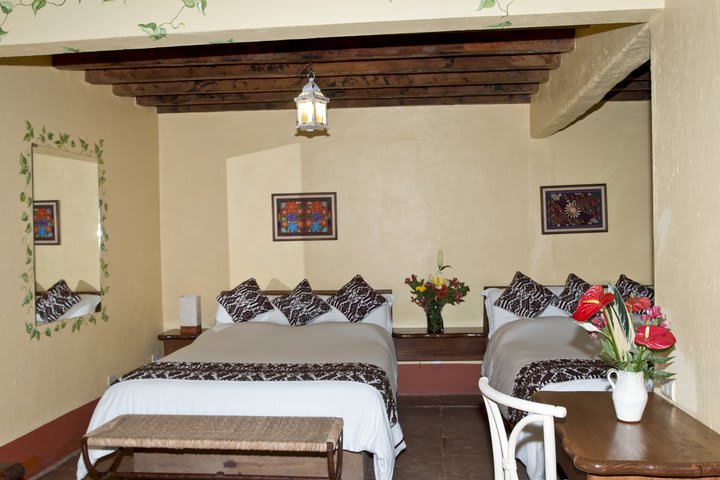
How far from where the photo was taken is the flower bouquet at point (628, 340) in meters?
2.31

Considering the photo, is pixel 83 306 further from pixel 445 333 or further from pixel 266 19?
pixel 266 19

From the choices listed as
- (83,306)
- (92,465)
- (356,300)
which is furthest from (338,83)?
(92,465)

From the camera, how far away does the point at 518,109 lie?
611 cm

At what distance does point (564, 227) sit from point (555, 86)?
1.54 meters

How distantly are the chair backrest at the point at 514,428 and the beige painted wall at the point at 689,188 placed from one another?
58 centimetres

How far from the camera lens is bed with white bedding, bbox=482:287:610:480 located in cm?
367

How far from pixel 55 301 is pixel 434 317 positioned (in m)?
3.00

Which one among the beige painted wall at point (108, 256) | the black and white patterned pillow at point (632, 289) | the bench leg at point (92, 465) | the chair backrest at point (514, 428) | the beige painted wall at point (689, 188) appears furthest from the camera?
the black and white patterned pillow at point (632, 289)

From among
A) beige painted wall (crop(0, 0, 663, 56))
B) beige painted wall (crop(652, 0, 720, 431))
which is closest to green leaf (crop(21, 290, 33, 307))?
beige painted wall (crop(0, 0, 663, 56))

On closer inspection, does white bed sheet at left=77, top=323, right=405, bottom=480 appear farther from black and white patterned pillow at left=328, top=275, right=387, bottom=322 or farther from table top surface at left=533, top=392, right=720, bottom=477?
black and white patterned pillow at left=328, top=275, right=387, bottom=322

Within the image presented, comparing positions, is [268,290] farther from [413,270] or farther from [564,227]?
[564,227]

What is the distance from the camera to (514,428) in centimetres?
216

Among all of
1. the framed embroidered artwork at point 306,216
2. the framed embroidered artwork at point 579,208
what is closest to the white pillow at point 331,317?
the framed embroidered artwork at point 306,216

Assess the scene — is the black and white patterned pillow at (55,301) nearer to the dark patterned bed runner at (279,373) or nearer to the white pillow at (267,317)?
the dark patterned bed runner at (279,373)
